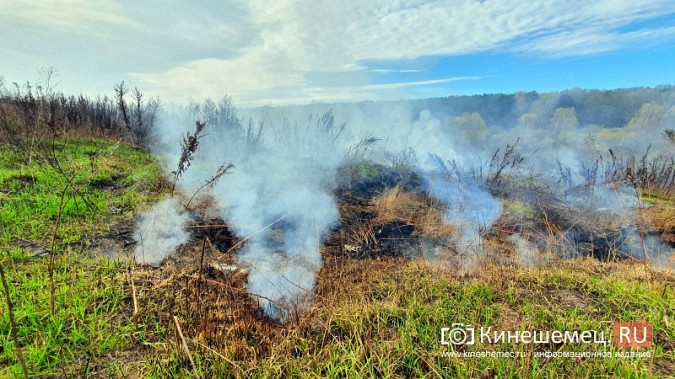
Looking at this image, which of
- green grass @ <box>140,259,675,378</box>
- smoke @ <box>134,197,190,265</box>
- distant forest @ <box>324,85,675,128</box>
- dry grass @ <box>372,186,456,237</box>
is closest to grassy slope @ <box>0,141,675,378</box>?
green grass @ <box>140,259,675,378</box>

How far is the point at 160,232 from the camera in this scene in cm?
496

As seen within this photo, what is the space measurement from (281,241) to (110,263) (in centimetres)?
267

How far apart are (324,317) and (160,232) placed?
3.40 m

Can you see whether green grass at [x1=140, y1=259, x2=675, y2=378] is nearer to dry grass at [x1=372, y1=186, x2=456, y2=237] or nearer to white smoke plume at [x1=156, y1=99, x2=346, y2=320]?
white smoke plume at [x1=156, y1=99, x2=346, y2=320]

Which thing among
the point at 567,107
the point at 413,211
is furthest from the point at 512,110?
the point at 413,211

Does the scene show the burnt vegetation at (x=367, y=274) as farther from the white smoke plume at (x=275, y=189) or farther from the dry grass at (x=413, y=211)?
the white smoke plume at (x=275, y=189)

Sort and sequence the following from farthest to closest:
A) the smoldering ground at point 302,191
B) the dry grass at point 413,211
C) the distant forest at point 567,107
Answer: the distant forest at point 567,107, the dry grass at point 413,211, the smoldering ground at point 302,191

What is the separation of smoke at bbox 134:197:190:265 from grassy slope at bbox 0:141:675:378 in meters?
0.38

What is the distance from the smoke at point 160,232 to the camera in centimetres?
425

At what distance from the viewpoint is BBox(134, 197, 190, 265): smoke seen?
4.25m

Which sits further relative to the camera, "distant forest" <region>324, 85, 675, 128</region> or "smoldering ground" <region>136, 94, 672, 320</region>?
"distant forest" <region>324, 85, 675, 128</region>

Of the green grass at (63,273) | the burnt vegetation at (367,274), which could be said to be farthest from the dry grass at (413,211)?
the green grass at (63,273)

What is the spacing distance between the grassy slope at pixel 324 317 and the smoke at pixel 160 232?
0.38m

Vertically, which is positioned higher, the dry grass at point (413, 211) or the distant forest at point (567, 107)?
the distant forest at point (567, 107)
